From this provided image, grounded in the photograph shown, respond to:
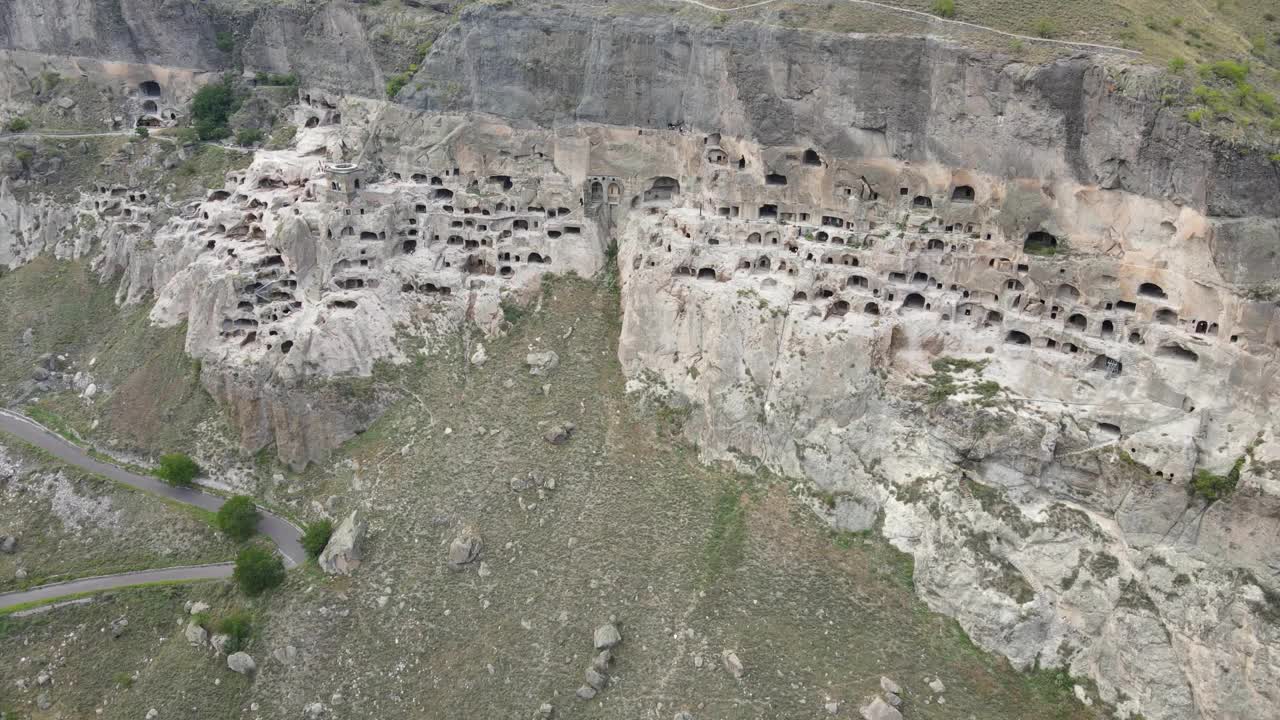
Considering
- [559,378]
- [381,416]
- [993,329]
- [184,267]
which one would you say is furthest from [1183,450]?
[184,267]

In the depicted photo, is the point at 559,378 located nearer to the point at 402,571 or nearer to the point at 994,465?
the point at 402,571

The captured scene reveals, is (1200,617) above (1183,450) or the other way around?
the other way around

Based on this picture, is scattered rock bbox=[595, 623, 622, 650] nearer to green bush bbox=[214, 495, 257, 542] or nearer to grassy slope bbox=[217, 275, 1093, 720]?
grassy slope bbox=[217, 275, 1093, 720]

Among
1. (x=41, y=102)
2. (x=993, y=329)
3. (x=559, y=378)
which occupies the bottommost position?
(x=559, y=378)

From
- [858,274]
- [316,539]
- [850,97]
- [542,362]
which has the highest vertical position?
[850,97]

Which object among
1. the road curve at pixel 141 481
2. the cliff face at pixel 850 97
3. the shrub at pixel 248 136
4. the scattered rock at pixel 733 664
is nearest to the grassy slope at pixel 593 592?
the scattered rock at pixel 733 664

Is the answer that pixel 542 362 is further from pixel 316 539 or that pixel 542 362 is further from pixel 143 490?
pixel 143 490

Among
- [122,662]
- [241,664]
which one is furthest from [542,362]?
[122,662]
